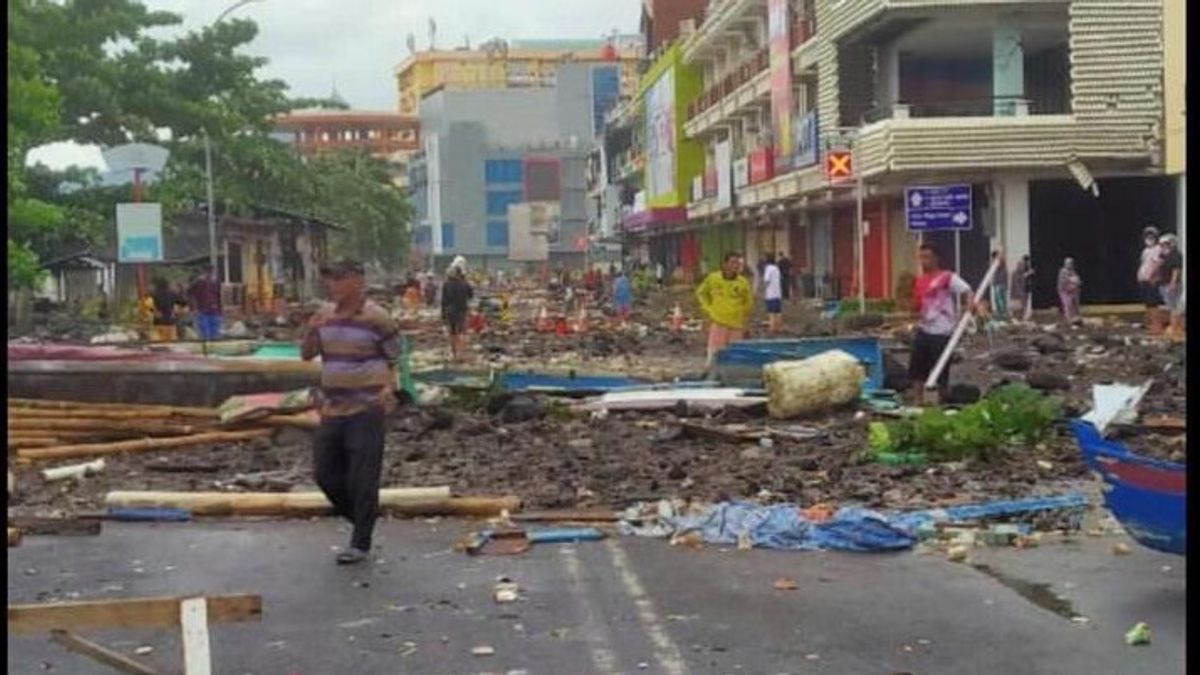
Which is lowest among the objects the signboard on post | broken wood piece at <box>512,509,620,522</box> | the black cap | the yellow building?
broken wood piece at <box>512,509,620,522</box>

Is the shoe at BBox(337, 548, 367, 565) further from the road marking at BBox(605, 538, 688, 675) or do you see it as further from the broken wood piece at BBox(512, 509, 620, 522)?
the broken wood piece at BBox(512, 509, 620, 522)

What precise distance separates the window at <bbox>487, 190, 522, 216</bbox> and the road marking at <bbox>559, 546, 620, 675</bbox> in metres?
124

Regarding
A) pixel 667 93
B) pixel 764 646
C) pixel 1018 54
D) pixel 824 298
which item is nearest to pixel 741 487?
pixel 764 646

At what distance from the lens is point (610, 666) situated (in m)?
7.66

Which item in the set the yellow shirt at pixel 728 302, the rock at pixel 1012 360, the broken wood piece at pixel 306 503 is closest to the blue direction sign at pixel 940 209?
the rock at pixel 1012 360

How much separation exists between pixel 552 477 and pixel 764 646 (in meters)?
6.17

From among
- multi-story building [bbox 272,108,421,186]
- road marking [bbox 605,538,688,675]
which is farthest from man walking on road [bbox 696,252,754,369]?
multi-story building [bbox 272,108,421,186]

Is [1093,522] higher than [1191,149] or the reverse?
the reverse

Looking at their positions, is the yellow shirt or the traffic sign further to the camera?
the traffic sign

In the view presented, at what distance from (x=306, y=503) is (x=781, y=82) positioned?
4562 centimetres

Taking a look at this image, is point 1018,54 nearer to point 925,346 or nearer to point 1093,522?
point 925,346

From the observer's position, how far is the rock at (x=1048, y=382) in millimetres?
19750

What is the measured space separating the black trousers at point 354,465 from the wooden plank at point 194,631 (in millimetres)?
4061

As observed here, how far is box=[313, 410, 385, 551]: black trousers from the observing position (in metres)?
10.5
